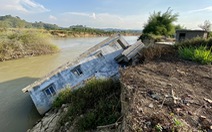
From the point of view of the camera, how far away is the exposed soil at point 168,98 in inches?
106

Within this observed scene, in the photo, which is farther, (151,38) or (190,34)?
(151,38)

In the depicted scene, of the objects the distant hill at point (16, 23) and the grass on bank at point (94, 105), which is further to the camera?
the distant hill at point (16, 23)

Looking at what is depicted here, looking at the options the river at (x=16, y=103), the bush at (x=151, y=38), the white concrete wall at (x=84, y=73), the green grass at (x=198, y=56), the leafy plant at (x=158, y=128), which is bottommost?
the bush at (x=151, y=38)

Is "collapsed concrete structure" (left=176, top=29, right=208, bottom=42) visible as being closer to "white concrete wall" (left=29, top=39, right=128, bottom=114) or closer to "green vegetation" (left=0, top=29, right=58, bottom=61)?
"white concrete wall" (left=29, top=39, right=128, bottom=114)

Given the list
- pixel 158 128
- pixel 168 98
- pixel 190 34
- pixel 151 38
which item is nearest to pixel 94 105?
pixel 168 98

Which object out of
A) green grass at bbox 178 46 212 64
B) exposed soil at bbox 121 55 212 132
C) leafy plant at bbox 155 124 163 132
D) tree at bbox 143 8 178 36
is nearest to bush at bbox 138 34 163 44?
tree at bbox 143 8 178 36

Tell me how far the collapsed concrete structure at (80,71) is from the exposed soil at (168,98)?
3.00 meters

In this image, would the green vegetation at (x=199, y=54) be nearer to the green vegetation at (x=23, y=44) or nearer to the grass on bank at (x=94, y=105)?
the grass on bank at (x=94, y=105)

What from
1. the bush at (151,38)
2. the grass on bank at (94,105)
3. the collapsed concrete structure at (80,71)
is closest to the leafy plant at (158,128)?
the grass on bank at (94,105)

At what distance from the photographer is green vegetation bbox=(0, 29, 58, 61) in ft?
60.8

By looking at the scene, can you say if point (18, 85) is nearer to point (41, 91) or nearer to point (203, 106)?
point (41, 91)

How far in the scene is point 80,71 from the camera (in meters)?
8.37

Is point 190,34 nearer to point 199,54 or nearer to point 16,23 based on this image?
point 199,54

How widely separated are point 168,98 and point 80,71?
5402 mm
